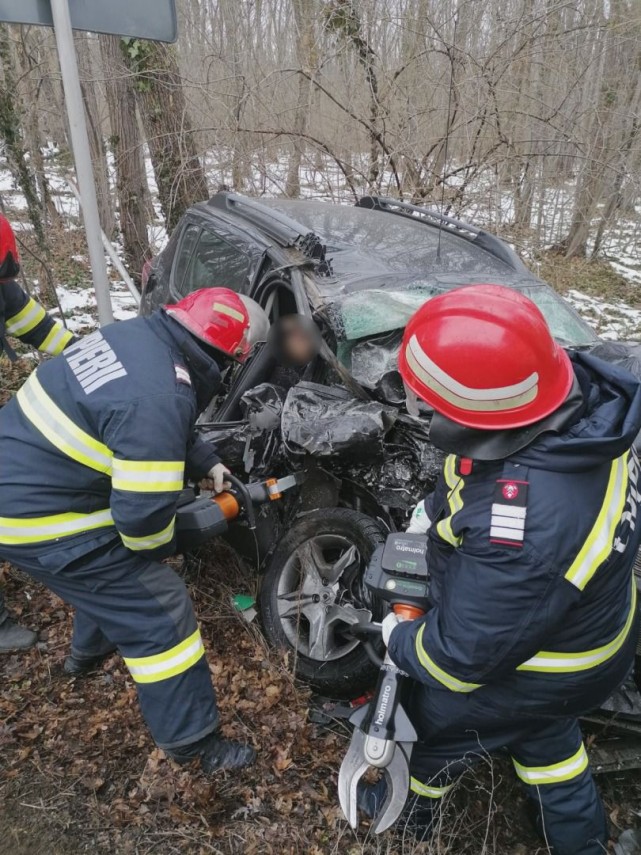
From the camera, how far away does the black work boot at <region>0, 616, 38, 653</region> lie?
2.88m

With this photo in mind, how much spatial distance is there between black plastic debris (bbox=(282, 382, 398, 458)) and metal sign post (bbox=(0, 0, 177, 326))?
4.84ft

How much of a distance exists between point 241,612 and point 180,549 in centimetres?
65

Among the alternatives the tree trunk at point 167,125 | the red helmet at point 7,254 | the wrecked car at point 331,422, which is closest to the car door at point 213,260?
the wrecked car at point 331,422

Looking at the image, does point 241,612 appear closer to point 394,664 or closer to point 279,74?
point 394,664

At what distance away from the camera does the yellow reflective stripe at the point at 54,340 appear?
11.3ft

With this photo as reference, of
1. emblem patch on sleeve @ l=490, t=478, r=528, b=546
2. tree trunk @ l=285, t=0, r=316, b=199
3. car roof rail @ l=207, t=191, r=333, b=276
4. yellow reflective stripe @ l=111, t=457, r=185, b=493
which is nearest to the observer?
emblem patch on sleeve @ l=490, t=478, r=528, b=546

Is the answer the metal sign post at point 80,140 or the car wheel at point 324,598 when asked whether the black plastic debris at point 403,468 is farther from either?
the metal sign post at point 80,140

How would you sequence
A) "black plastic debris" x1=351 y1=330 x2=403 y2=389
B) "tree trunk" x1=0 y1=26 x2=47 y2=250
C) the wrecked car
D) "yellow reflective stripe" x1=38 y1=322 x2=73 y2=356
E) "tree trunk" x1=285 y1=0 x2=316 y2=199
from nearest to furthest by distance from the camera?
the wrecked car < "black plastic debris" x1=351 y1=330 x2=403 y2=389 < "yellow reflective stripe" x1=38 y1=322 x2=73 y2=356 < "tree trunk" x1=0 y1=26 x2=47 y2=250 < "tree trunk" x1=285 y1=0 x2=316 y2=199

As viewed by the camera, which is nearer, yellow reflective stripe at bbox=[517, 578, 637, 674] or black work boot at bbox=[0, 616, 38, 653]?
yellow reflective stripe at bbox=[517, 578, 637, 674]

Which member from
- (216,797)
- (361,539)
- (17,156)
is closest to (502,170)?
(17,156)

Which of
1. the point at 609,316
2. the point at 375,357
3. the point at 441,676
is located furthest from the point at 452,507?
the point at 609,316

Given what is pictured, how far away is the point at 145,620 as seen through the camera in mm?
2199

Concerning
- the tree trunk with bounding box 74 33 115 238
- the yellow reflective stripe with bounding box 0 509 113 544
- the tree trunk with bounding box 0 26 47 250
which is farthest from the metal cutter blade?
the tree trunk with bounding box 74 33 115 238

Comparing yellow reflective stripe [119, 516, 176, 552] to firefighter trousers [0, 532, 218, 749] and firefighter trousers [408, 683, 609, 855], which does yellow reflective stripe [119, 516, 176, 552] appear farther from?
firefighter trousers [408, 683, 609, 855]
